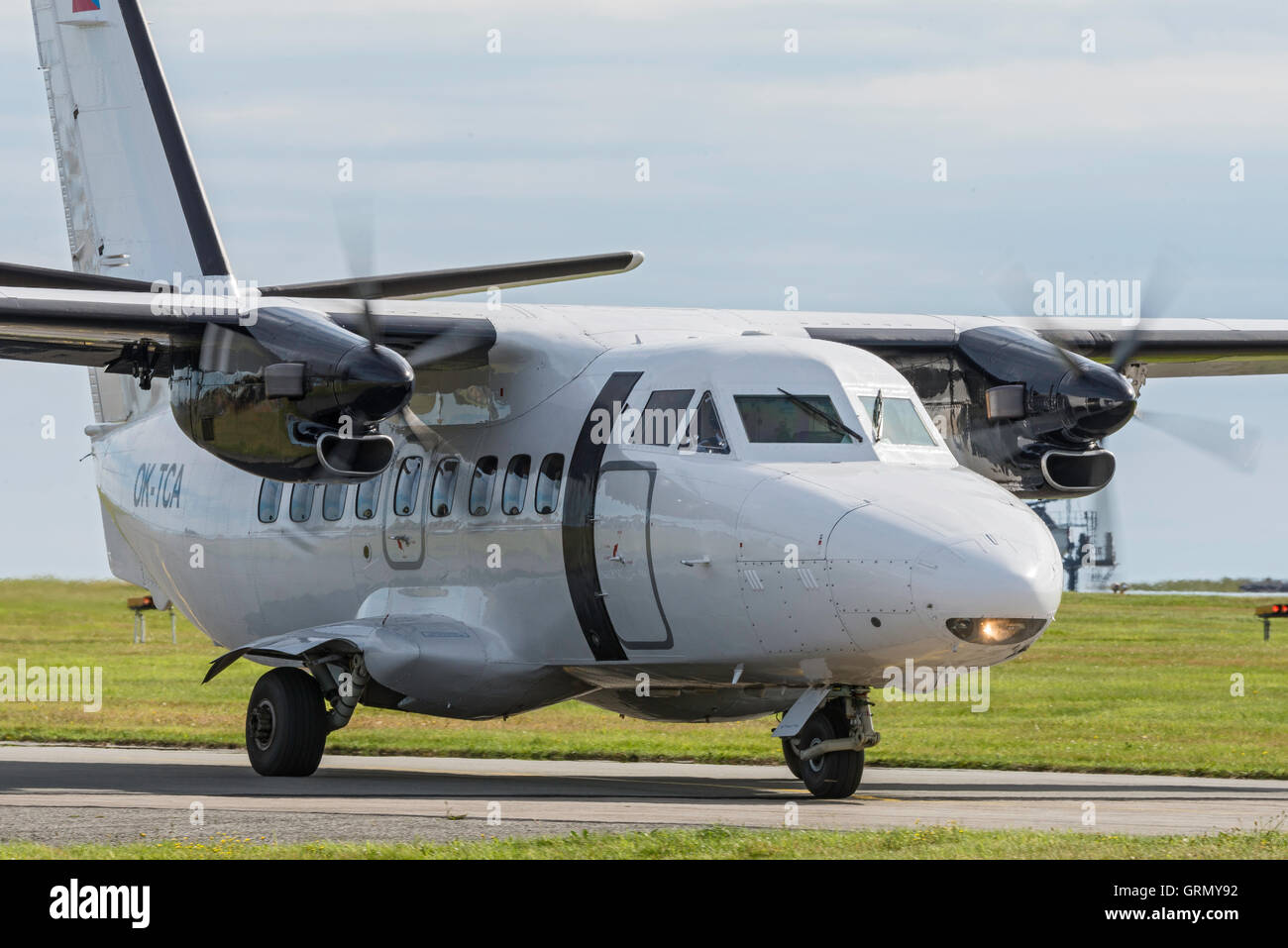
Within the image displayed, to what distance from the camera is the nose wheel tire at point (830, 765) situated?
48.1 feet

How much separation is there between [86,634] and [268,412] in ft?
124

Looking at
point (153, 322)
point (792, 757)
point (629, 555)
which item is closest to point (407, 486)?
point (153, 322)

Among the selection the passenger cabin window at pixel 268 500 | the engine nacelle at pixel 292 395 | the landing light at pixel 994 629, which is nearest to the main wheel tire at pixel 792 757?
the landing light at pixel 994 629

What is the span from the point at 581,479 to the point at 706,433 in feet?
4.57

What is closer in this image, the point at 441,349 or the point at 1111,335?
the point at 441,349

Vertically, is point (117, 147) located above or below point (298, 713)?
above

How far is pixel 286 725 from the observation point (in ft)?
54.5

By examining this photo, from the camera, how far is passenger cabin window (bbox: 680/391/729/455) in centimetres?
1445

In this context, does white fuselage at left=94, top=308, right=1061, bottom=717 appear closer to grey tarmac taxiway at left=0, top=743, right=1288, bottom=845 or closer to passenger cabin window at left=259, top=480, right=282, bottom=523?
passenger cabin window at left=259, top=480, right=282, bottom=523

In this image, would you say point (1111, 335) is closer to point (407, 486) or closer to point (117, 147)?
point (407, 486)

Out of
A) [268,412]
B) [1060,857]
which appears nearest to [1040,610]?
[1060,857]

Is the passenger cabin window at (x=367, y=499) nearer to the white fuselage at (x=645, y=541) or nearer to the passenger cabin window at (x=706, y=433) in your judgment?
the white fuselage at (x=645, y=541)

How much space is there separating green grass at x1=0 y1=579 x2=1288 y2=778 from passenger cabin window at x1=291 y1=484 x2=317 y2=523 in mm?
4227
